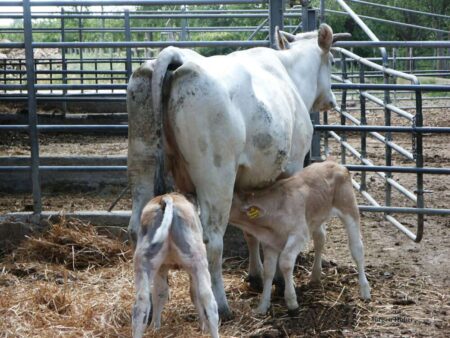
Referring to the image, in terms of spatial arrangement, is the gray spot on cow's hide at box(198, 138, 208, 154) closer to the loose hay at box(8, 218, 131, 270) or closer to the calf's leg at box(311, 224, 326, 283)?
the calf's leg at box(311, 224, 326, 283)

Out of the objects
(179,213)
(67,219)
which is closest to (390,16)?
(67,219)

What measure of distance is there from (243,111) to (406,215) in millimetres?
4080

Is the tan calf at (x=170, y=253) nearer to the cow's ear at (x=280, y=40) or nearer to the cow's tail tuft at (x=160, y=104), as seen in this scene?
the cow's tail tuft at (x=160, y=104)

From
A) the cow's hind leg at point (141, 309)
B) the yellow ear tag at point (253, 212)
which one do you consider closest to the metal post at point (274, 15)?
the yellow ear tag at point (253, 212)

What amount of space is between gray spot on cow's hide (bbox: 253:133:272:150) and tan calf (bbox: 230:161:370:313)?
40 centimetres

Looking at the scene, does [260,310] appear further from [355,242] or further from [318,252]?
[355,242]

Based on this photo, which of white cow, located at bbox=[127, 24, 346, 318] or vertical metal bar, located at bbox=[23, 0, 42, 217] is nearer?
white cow, located at bbox=[127, 24, 346, 318]

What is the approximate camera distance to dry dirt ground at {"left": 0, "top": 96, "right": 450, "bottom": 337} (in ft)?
19.2

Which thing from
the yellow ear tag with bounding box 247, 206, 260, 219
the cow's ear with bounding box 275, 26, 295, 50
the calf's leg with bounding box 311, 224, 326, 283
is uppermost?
the cow's ear with bounding box 275, 26, 295, 50

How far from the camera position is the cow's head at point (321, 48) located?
302 inches

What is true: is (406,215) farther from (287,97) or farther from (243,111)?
(243,111)

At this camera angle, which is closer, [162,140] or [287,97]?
[162,140]

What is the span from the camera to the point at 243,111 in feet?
19.6

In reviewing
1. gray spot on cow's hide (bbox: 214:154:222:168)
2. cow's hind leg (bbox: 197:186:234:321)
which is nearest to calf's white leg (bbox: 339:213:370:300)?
cow's hind leg (bbox: 197:186:234:321)
